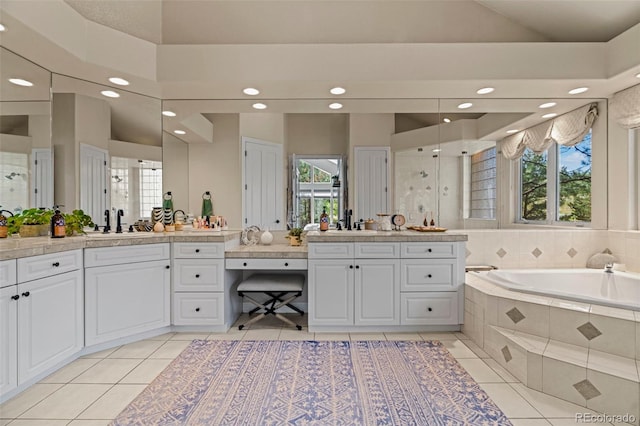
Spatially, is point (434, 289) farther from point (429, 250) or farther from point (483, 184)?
point (483, 184)

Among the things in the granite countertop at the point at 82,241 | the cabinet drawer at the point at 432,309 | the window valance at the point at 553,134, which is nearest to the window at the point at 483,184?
the window valance at the point at 553,134

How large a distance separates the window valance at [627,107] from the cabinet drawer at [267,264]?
3.13 metres

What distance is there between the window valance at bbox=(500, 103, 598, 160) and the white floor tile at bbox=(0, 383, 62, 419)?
4.45m

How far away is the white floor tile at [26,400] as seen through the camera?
1.78 m

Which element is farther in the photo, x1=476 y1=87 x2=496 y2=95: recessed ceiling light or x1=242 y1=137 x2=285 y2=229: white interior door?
x1=242 y1=137 x2=285 y2=229: white interior door

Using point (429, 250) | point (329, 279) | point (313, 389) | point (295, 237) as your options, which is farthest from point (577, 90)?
point (313, 389)

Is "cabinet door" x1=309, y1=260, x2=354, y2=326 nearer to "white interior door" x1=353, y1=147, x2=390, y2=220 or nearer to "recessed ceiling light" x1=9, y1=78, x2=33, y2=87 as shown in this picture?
"white interior door" x1=353, y1=147, x2=390, y2=220

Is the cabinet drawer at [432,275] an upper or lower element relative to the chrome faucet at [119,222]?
lower

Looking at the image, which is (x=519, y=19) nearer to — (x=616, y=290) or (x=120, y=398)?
(x=616, y=290)

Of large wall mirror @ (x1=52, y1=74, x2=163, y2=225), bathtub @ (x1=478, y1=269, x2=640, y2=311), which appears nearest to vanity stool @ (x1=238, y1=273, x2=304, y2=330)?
large wall mirror @ (x1=52, y1=74, x2=163, y2=225)

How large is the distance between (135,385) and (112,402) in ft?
0.60

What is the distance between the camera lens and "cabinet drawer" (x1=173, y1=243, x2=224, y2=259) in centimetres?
287

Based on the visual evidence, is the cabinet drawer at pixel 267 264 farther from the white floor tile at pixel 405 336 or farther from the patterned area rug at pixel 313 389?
the white floor tile at pixel 405 336

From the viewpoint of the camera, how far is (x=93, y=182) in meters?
3.06
